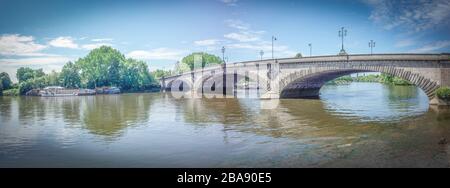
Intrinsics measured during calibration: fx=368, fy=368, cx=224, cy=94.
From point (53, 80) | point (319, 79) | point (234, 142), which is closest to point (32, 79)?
point (53, 80)

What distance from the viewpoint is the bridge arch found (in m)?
30.2

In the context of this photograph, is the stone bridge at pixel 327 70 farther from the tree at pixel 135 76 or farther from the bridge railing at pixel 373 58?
the tree at pixel 135 76

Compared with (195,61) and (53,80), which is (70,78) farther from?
(195,61)

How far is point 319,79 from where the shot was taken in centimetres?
4453

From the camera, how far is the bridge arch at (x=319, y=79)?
99.0ft

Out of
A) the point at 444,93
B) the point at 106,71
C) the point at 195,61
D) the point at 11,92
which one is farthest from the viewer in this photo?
the point at 195,61

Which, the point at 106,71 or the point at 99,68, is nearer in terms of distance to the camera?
the point at 99,68

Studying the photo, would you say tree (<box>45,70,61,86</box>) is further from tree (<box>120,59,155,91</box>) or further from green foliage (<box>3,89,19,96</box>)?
tree (<box>120,59,155,91</box>)

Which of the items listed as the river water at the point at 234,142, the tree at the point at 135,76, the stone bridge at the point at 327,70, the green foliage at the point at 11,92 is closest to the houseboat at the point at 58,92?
the green foliage at the point at 11,92

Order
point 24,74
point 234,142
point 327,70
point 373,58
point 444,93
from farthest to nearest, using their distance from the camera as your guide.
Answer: point 24,74, point 327,70, point 373,58, point 444,93, point 234,142

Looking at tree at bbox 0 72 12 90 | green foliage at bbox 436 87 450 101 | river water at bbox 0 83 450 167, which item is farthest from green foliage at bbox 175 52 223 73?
river water at bbox 0 83 450 167
